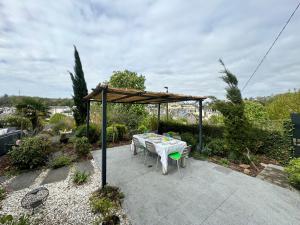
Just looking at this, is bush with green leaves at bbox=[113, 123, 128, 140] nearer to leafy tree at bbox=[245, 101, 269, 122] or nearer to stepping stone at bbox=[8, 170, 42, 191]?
stepping stone at bbox=[8, 170, 42, 191]

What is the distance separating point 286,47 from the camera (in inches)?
212

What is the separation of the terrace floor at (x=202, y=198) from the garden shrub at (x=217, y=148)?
107 centimetres

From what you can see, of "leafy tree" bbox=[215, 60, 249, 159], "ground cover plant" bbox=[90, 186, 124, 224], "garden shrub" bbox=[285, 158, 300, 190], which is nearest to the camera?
"ground cover plant" bbox=[90, 186, 124, 224]

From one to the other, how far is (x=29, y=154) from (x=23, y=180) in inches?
32.6

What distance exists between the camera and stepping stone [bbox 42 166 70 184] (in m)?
3.49

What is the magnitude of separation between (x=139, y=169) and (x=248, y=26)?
6.13 m

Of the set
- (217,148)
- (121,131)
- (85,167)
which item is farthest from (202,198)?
(121,131)

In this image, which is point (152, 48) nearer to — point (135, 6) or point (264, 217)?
point (135, 6)

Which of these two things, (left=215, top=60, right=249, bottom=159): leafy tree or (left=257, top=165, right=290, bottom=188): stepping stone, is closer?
(left=257, top=165, right=290, bottom=188): stepping stone

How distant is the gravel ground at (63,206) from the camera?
7.22ft

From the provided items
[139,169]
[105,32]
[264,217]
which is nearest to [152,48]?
[105,32]

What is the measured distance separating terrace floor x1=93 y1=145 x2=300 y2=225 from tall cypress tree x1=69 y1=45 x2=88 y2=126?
626 centimetres

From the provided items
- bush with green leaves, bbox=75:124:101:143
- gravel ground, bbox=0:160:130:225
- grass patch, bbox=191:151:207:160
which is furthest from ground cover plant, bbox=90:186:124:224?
bush with green leaves, bbox=75:124:101:143

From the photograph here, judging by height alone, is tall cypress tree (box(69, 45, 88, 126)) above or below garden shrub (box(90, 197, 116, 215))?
above
